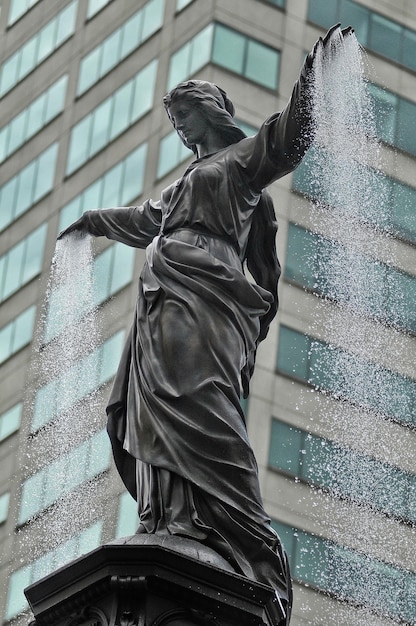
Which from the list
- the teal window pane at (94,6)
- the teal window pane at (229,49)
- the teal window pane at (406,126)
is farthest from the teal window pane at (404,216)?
the teal window pane at (94,6)

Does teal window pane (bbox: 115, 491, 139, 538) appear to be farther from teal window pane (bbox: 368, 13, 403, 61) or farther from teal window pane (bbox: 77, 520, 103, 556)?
teal window pane (bbox: 368, 13, 403, 61)

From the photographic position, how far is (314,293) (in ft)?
186

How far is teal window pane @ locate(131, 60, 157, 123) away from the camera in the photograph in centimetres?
6197

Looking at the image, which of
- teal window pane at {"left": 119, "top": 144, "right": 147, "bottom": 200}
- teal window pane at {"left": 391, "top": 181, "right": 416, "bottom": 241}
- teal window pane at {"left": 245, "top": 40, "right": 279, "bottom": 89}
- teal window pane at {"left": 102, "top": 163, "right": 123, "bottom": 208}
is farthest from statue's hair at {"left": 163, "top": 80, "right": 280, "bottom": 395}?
teal window pane at {"left": 102, "top": 163, "right": 123, "bottom": 208}

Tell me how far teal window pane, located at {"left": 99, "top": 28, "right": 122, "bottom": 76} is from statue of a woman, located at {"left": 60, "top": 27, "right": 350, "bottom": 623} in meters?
51.5

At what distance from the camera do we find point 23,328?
2559 inches

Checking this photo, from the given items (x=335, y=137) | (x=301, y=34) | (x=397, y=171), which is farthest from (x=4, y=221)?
(x=335, y=137)

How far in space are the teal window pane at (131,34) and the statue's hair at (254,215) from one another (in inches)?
1988

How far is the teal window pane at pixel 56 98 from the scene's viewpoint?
2677 inches

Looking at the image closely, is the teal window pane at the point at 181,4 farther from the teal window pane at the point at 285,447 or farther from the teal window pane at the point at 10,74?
the teal window pane at the point at 285,447

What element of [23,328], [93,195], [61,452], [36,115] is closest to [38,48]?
[36,115]

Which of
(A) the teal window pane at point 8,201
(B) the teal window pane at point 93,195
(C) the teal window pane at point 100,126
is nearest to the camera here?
(B) the teal window pane at point 93,195

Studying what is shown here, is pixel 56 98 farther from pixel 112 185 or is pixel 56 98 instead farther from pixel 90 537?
pixel 90 537

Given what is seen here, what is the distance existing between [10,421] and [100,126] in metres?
9.23
